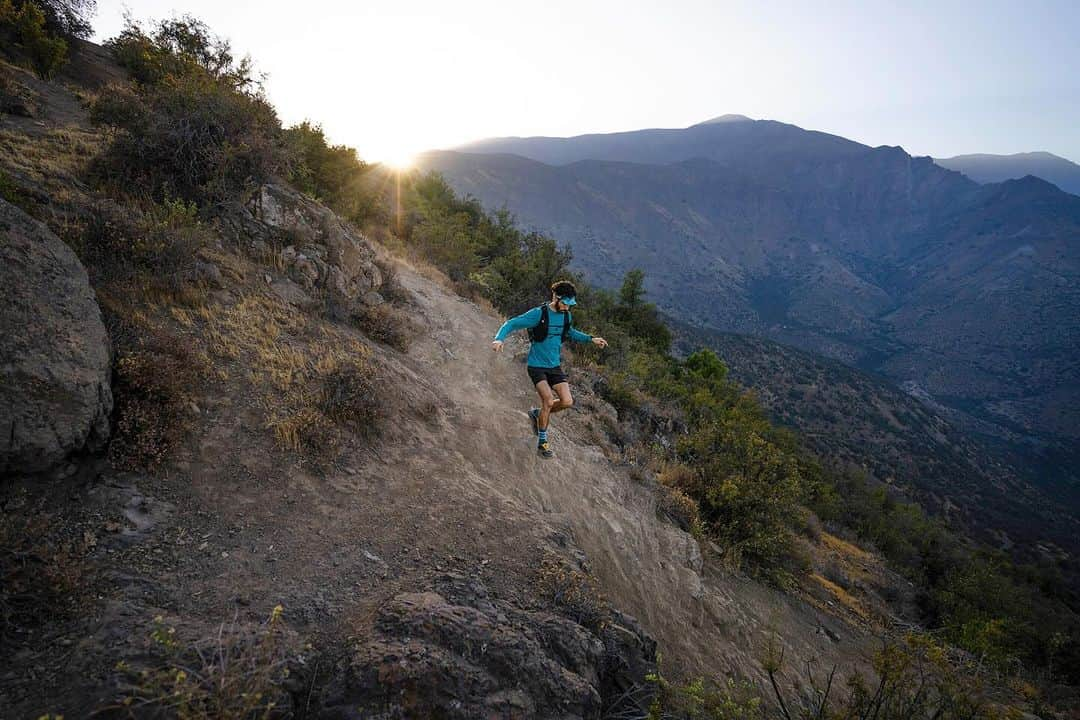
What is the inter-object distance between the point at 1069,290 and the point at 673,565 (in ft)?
711

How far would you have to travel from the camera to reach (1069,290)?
473 ft

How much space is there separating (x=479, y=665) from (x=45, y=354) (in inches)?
164

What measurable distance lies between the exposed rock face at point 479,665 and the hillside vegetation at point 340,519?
0.8 inches

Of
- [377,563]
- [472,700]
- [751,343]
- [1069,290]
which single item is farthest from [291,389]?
[1069,290]

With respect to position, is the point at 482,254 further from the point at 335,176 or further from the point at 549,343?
the point at 549,343

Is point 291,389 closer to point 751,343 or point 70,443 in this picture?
point 70,443

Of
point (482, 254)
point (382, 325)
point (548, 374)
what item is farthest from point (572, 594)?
point (482, 254)

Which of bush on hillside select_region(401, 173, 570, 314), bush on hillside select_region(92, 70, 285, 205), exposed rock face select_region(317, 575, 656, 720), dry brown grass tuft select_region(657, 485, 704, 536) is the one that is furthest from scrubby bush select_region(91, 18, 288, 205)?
dry brown grass tuft select_region(657, 485, 704, 536)

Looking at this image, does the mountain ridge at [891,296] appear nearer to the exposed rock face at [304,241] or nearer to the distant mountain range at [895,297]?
the distant mountain range at [895,297]

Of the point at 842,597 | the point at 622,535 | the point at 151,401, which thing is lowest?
the point at 842,597

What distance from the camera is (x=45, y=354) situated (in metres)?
3.61

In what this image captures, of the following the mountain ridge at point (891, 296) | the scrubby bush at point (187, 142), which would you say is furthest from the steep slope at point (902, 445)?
the scrubby bush at point (187, 142)

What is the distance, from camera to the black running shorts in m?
6.60

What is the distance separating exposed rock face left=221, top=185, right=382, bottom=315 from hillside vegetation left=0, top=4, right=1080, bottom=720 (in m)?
0.05
